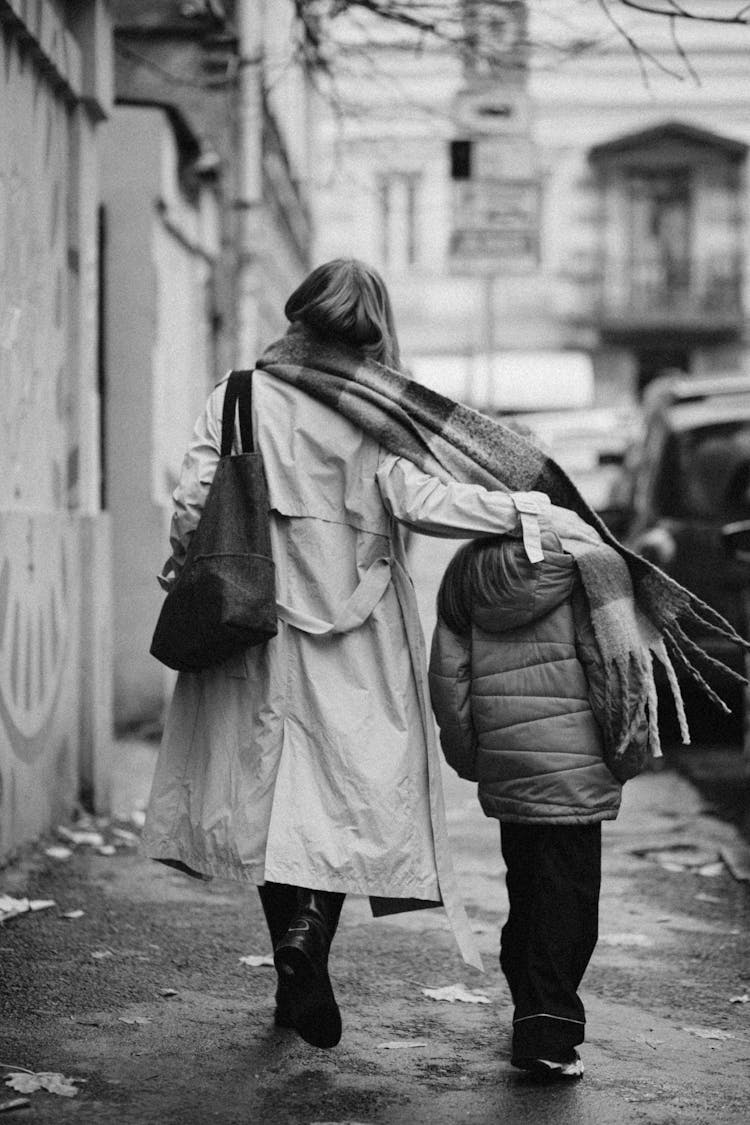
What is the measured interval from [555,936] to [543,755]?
1.43 ft

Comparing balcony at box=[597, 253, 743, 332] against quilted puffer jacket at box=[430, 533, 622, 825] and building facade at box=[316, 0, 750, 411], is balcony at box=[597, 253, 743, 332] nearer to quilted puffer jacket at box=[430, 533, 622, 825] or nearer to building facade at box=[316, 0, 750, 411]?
building facade at box=[316, 0, 750, 411]

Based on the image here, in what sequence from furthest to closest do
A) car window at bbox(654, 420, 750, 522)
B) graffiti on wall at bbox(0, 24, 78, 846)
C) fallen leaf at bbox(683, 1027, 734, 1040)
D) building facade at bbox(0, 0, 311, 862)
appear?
car window at bbox(654, 420, 750, 522), building facade at bbox(0, 0, 311, 862), graffiti on wall at bbox(0, 24, 78, 846), fallen leaf at bbox(683, 1027, 734, 1040)

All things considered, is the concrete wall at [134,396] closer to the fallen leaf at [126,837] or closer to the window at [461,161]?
the fallen leaf at [126,837]

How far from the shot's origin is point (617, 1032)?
15.1ft

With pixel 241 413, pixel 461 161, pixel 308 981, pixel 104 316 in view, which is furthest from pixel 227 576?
pixel 461 161

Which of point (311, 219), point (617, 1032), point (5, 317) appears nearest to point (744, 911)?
point (617, 1032)

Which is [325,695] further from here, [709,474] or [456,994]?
[709,474]

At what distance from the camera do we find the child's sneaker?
4.05 meters

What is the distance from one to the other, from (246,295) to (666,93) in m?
30.0

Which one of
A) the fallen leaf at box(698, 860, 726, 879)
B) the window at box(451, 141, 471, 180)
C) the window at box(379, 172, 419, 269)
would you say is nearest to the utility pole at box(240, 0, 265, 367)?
the window at box(451, 141, 471, 180)

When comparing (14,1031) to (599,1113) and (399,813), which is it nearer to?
(399,813)

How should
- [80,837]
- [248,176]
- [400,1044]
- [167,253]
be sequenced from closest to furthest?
[400,1044] < [80,837] < [167,253] < [248,176]

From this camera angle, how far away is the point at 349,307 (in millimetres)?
4254

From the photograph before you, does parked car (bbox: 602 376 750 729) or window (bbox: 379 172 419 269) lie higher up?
window (bbox: 379 172 419 269)
